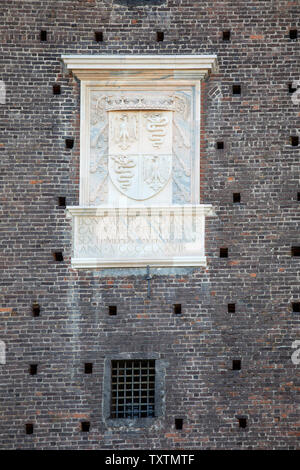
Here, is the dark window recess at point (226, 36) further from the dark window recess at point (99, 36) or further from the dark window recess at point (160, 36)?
the dark window recess at point (99, 36)

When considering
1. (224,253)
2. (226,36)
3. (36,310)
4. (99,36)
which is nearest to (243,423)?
(224,253)

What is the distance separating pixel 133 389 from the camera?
543 inches

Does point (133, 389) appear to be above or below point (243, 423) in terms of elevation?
above

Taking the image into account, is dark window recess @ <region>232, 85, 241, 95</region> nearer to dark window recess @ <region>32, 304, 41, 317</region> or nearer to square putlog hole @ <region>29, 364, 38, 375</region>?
dark window recess @ <region>32, 304, 41, 317</region>

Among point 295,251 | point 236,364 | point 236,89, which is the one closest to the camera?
point 236,364

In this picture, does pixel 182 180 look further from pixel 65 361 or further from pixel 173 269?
pixel 65 361

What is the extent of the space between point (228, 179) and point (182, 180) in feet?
2.80

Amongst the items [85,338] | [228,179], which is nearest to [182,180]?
[228,179]

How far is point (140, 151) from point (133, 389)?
436 centimetres

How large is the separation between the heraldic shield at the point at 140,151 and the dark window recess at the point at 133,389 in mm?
3073

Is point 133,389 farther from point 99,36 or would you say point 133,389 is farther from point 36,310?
point 99,36

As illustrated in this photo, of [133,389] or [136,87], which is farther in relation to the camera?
[136,87]

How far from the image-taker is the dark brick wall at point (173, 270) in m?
13.6

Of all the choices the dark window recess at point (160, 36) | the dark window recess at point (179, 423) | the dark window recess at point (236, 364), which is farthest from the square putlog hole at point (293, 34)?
→ the dark window recess at point (179, 423)
